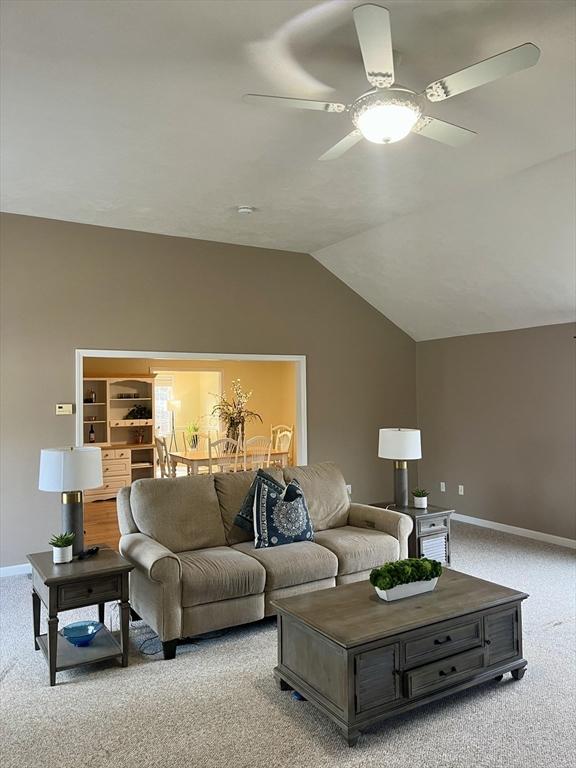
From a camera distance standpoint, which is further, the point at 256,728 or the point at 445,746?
the point at 256,728

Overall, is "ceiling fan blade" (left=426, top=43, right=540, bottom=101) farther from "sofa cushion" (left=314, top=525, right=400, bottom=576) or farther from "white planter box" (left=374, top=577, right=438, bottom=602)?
"sofa cushion" (left=314, top=525, right=400, bottom=576)

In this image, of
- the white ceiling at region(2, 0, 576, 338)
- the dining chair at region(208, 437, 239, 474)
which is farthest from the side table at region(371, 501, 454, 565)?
the dining chair at region(208, 437, 239, 474)

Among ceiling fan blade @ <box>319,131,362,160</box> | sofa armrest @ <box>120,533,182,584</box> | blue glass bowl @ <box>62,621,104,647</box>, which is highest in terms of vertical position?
ceiling fan blade @ <box>319,131,362,160</box>

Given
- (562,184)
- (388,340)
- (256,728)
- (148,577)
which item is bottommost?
(256,728)

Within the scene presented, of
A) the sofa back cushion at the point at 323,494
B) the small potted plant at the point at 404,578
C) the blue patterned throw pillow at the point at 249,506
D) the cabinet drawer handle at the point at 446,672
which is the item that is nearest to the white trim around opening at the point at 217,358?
the sofa back cushion at the point at 323,494

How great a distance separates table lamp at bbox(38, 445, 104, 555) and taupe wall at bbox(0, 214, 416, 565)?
5.84 feet

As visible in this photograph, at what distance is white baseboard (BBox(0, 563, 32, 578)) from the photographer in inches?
203

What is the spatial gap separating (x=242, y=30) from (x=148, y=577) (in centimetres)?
288

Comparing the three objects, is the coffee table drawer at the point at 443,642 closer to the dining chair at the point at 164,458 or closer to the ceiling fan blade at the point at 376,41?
the ceiling fan blade at the point at 376,41

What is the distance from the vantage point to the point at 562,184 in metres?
4.35

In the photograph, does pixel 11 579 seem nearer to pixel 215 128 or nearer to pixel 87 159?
pixel 87 159

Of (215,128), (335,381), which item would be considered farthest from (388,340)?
(215,128)

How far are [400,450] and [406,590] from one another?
2.02 m

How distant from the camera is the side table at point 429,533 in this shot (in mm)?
4945
